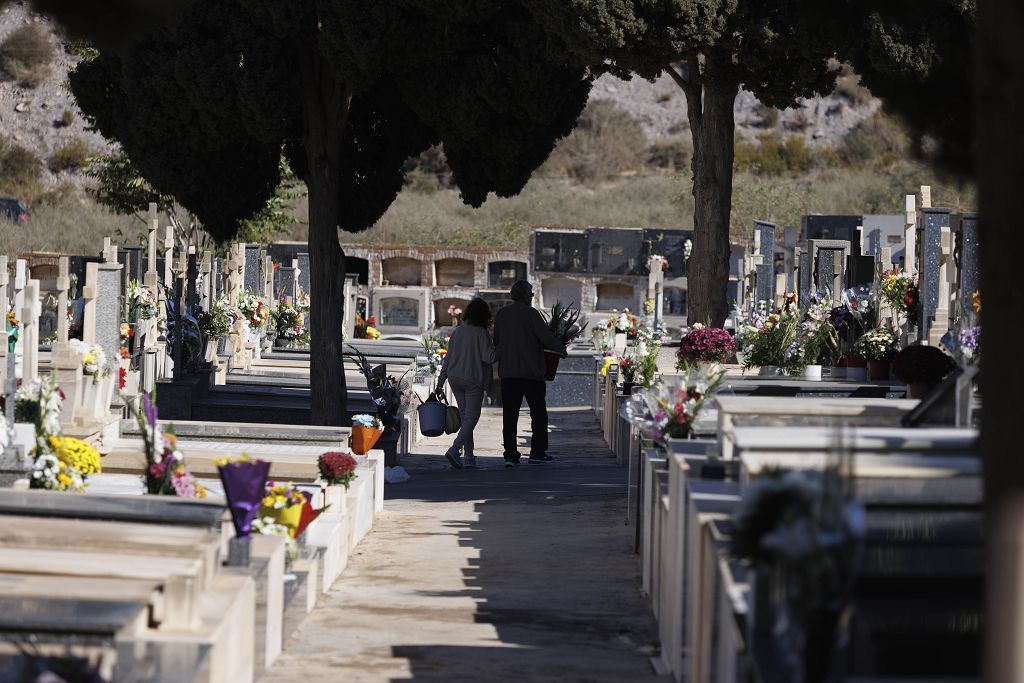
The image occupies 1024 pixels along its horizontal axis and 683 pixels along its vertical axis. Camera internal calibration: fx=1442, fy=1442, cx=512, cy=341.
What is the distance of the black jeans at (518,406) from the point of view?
512 inches

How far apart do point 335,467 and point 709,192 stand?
7.97m

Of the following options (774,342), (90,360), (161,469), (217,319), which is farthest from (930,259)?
(217,319)

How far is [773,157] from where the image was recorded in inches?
2420

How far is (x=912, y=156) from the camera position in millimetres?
5059

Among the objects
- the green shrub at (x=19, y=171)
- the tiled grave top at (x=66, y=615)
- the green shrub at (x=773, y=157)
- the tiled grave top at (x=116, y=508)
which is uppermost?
the green shrub at (x=773, y=157)

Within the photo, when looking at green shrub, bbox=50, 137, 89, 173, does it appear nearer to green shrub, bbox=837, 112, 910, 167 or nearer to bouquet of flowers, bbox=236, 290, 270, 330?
green shrub, bbox=837, 112, 910, 167

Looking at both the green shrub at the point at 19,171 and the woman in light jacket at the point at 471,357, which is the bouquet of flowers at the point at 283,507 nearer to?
the woman in light jacket at the point at 471,357

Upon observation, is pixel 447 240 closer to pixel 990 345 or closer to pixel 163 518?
pixel 163 518

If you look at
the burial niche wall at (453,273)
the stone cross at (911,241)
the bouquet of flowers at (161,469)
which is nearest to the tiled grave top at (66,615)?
the bouquet of flowers at (161,469)

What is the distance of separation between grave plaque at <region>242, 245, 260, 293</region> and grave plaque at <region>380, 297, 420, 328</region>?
51.9 feet

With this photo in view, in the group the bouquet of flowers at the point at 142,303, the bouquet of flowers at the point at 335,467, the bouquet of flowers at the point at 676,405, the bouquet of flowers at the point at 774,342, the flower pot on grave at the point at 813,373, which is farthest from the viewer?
the bouquet of flowers at the point at 142,303

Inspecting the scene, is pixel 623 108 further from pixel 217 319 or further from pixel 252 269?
pixel 217 319

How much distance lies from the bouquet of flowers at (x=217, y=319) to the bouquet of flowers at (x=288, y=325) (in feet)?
11.9

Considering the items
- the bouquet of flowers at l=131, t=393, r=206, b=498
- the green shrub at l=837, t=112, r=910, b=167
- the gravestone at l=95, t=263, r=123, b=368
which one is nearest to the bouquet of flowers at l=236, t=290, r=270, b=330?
the gravestone at l=95, t=263, r=123, b=368
